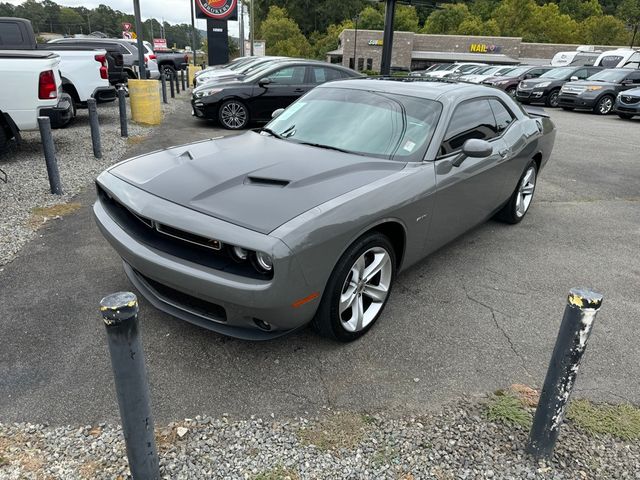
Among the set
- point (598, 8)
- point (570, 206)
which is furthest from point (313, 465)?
point (598, 8)

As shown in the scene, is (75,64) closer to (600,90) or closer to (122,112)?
(122,112)

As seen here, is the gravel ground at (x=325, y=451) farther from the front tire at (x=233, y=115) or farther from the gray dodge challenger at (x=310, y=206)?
the front tire at (x=233, y=115)

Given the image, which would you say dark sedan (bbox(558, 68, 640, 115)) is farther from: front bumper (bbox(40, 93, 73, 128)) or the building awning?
the building awning

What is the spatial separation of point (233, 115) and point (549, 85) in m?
15.2

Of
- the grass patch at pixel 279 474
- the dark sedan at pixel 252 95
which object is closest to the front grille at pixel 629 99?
the dark sedan at pixel 252 95

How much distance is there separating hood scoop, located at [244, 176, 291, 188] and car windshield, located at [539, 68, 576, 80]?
69.7ft

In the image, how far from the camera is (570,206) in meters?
6.22

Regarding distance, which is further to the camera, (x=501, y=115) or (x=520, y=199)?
(x=520, y=199)

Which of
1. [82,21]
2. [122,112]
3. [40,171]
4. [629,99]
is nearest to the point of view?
[40,171]

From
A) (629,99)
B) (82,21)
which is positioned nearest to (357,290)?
(629,99)

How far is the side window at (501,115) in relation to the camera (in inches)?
180

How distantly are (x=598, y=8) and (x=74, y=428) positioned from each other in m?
101

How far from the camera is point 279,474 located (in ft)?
6.98

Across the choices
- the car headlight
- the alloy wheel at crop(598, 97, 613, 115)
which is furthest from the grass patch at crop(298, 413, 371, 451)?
the alloy wheel at crop(598, 97, 613, 115)
